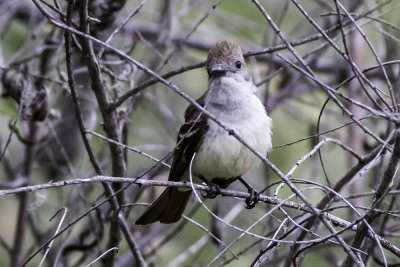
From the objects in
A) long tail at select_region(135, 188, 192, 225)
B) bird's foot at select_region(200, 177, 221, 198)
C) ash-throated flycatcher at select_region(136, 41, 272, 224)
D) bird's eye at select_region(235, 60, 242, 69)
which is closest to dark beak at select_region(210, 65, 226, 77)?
ash-throated flycatcher at select_region(136, 41, 272, 224)

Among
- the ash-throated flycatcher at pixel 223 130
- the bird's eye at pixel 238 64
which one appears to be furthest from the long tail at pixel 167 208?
the bird's eye at pixel 238 64

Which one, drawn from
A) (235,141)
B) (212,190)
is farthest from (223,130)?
(212,190)

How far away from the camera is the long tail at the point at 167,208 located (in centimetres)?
429

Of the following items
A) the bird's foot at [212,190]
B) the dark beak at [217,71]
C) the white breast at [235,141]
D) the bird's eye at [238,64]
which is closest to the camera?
the bird's foot at [212,190]

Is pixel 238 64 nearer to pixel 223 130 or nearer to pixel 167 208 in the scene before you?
pixel 223 130

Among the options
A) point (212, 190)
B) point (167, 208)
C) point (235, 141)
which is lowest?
point (167, 208)

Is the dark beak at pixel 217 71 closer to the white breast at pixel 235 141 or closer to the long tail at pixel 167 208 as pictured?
the white breast at pixel 235 141

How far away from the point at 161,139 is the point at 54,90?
247cm

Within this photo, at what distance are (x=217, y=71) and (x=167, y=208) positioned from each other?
1.00 metres

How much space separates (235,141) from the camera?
3.99 metres

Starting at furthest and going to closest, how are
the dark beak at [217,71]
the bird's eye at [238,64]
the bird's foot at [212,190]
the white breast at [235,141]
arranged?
1. the bird's eye at [238,64]
2. the dark beak at [217,71]
3. the white breast at [235,141]
4. the bird's foot at [212,190]

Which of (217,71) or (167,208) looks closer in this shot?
(217,71)

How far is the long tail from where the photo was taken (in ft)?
14.1

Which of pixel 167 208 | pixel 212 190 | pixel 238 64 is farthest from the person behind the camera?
pixel 167 208
